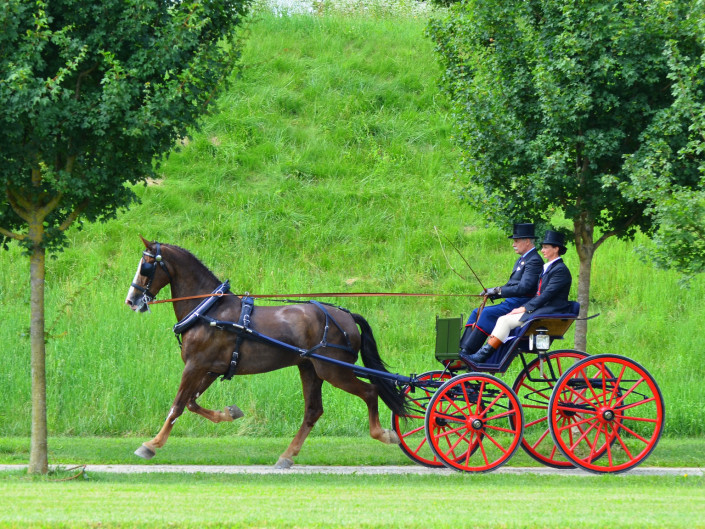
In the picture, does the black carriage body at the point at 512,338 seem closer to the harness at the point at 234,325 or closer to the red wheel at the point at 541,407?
the red wheel at the point at 541,407

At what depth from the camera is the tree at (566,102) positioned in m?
11.2

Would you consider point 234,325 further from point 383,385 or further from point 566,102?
point 566,102

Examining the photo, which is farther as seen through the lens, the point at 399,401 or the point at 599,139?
the point at 599,139

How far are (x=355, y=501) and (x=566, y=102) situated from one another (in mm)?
6223

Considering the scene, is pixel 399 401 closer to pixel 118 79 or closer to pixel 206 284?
pixel 206 284

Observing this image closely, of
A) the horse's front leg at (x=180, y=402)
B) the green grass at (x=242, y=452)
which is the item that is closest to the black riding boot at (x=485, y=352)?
the green grass at (x=242, y=452)

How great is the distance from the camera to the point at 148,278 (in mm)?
10172

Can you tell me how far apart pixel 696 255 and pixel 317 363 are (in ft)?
14.7

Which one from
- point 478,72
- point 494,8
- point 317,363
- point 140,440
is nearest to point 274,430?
point 140,440

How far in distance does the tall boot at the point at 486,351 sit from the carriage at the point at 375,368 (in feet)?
0.27

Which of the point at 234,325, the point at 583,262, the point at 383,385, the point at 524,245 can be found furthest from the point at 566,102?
the point at 234,325

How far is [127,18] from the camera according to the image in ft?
30.7

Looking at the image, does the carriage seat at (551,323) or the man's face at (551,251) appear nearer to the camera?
the carriage seat at (551,323)

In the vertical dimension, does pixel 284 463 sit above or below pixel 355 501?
below
